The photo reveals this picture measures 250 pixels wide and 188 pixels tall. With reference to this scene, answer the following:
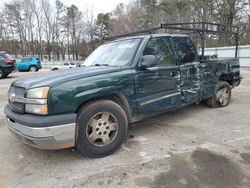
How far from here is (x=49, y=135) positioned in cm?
273

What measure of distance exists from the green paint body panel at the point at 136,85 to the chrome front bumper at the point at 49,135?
0.70ft

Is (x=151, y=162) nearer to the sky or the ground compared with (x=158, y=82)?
nearer to the ground

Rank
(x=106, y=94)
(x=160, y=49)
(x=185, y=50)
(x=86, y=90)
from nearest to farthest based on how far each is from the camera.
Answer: (x=86, y=90)
(x=106, y=94)
(x=160, y=49)
(x=185, y=50)

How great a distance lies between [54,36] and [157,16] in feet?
105

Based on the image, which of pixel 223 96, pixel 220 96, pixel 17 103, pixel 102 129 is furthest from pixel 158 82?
pixel 223 96

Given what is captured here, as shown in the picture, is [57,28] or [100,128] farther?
[57,28]

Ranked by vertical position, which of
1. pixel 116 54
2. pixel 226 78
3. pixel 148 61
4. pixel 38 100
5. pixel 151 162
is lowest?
pixel 151 162

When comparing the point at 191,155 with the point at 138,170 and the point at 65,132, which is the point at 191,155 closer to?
the point at 138,170

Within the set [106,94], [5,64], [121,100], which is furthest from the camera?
[5,64]

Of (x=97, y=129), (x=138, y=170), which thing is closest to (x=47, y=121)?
(x=97, y=129)

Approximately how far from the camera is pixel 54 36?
5241cm

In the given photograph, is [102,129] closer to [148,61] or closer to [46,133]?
[46,133]

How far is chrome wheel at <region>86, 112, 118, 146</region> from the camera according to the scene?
3145mm

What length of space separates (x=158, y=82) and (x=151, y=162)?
143 centimetres
